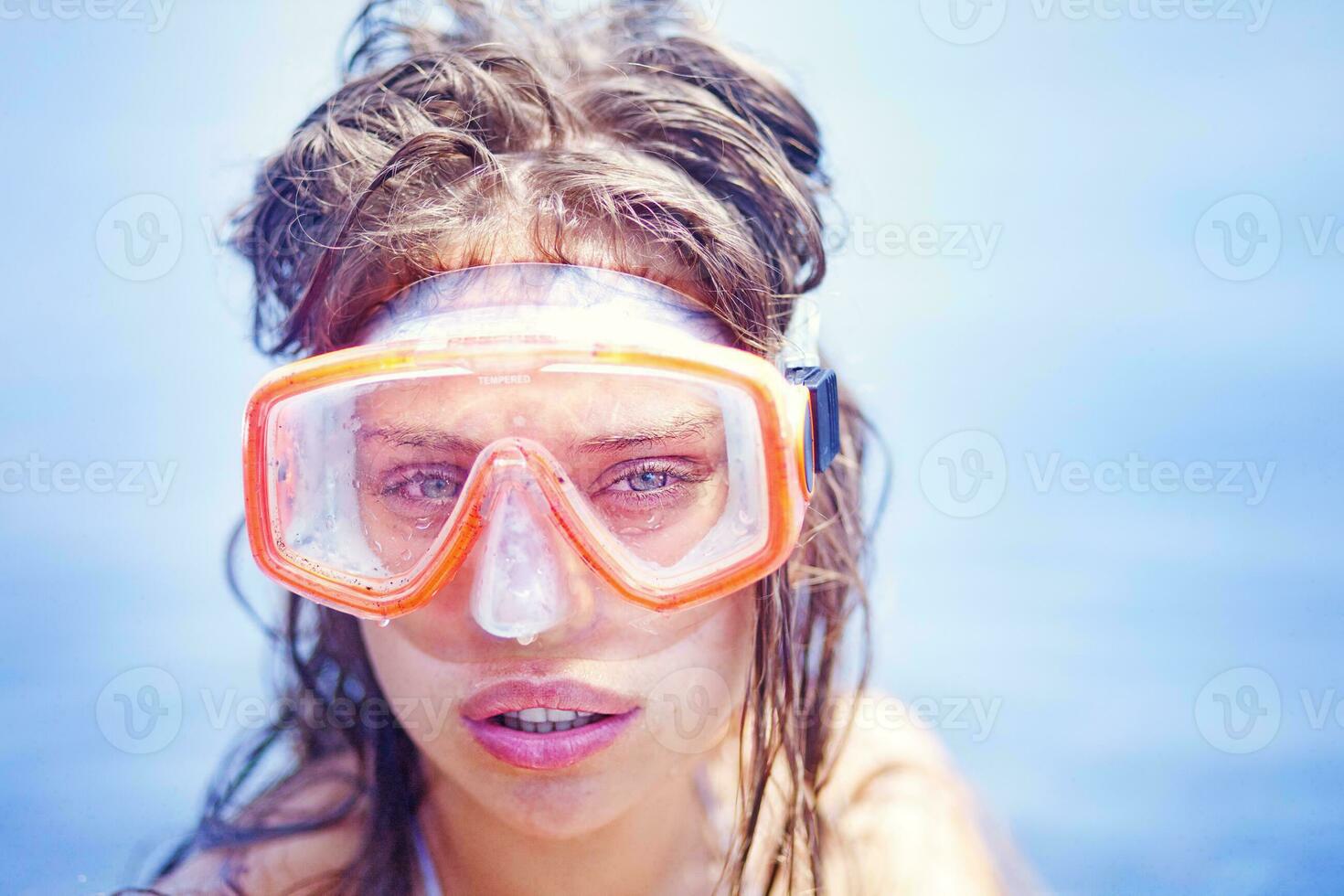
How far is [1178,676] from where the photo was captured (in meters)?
3.19

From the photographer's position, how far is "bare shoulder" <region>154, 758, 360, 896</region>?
91.4 inches

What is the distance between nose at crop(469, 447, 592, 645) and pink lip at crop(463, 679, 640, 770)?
11 cm

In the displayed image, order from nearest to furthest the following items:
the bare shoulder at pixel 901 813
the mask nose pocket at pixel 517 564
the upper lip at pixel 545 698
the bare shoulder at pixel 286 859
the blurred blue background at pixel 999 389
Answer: the mask nose pocket at pixel 517 564 → the upper lip at pixel 545 698 → the bare shoulder at pixel 286 859 → the bare shoulder at pixel 901 813 → the blurred blue background at pixel 999 389

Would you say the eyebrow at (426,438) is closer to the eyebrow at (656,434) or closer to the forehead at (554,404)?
the forehead at (554,404)

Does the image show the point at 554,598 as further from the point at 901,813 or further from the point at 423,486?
the point at 901,813

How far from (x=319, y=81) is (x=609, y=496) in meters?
1.76

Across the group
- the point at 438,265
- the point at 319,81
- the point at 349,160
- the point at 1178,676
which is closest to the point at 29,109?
the point at 319,81

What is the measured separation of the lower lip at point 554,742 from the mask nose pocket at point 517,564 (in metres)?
0.21

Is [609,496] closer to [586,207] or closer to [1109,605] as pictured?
[586,207]

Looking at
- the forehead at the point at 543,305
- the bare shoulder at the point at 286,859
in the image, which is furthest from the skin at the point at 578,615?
the bare shoulder at the point at 286,859

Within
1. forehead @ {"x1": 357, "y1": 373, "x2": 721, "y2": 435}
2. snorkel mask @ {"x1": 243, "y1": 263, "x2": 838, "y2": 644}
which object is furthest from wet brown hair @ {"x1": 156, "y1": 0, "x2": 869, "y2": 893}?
forehead @ {"x1": 357, "y1": 373, "x2": 721, "y2": 435}

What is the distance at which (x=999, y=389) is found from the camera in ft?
10.7

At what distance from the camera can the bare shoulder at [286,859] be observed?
232 cm

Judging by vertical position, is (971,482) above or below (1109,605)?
above
